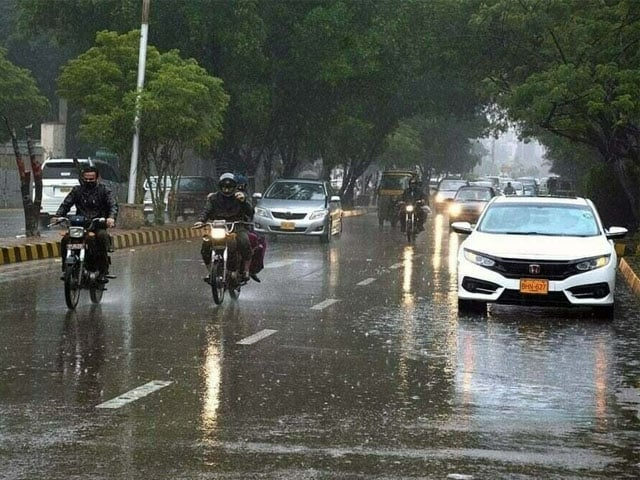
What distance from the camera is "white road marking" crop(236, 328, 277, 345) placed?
42.6ft

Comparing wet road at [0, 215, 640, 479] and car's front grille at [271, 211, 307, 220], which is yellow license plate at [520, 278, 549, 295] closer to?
wet road at [0, 215, 640, 479]

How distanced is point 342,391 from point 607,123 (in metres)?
27.8

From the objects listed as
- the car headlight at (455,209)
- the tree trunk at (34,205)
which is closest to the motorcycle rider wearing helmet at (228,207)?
the tree trunk at (34,205)

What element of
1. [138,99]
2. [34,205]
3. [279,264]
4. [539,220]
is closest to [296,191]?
[138,99]

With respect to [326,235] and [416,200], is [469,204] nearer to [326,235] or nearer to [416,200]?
[416,200]

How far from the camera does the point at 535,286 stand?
51.7 feet

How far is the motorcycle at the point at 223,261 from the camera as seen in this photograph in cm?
1670

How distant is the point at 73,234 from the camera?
1587cm

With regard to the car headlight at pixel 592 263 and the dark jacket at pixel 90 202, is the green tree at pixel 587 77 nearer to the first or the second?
the car headlight at pixel 592 263

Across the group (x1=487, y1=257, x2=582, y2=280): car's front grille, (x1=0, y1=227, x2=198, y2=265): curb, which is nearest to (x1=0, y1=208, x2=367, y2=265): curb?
(x1=0, y1=227, x2=198, y2=265): curb

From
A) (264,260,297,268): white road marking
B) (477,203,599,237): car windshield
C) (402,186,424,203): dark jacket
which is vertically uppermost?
(477,203,599,237): car windshield

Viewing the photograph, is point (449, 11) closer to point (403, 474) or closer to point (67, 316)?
point (67, 316)

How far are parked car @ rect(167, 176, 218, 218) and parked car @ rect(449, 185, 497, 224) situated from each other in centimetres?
764

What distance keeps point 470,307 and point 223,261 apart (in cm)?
300
